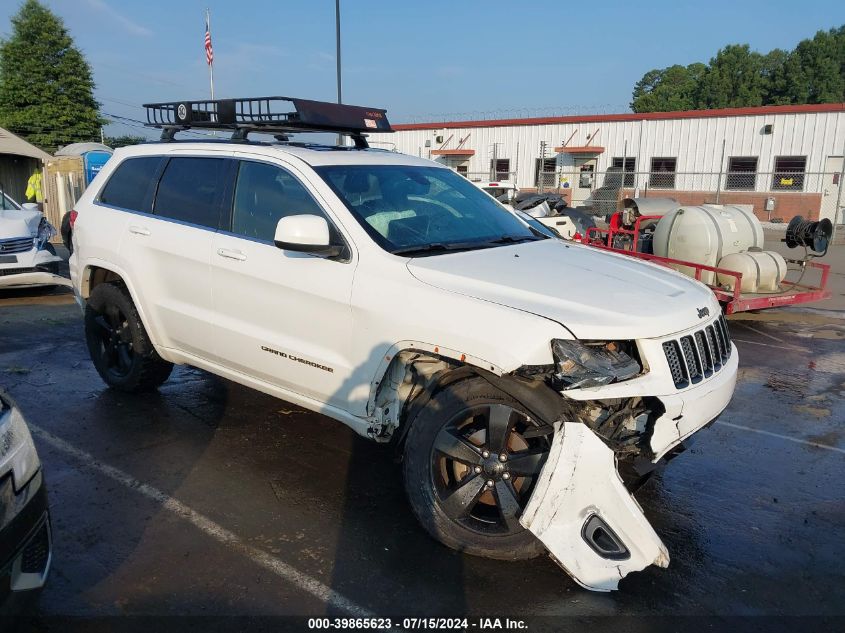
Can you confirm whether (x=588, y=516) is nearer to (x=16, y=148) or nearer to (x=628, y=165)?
(x=16, y=148)

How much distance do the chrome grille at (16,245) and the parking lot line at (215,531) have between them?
5952 mm

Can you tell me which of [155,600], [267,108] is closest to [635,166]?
[267,108]

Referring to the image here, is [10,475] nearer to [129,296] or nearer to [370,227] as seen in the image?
[370,227]

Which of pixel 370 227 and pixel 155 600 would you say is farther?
pixel 370 227

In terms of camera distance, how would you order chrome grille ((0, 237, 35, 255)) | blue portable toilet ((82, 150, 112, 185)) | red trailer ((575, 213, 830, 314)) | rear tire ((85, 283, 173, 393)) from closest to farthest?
rear tire ((85, 283, 173, 393)) < red trailer ((575, 213, 830, 314)) < chrome grille ((0, 237, 35, 255)) < blue portable toilet ((82, 150, 112, 185))

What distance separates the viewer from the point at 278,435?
16.2 feet

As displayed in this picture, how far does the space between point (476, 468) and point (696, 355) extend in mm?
1215

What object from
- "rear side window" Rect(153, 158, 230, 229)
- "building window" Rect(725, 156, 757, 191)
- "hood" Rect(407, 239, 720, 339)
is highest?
"building window" Rect(725, 156, 757, 191)

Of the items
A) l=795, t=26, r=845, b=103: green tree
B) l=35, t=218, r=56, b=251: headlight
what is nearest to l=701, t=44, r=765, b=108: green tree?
l=795, t=26, r=845, b=103: green tree

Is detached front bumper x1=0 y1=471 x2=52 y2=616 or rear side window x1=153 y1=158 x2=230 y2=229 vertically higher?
rear side window x1=153 y1=158 x2=230 y2=229

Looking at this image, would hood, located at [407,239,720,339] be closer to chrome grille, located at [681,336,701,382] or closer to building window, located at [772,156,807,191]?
chrome grille, located at [681,336,701,382]

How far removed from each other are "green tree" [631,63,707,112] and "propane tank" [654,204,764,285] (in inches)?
2661

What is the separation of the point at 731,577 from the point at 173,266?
3.80 m

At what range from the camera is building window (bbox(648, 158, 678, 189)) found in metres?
29.0
